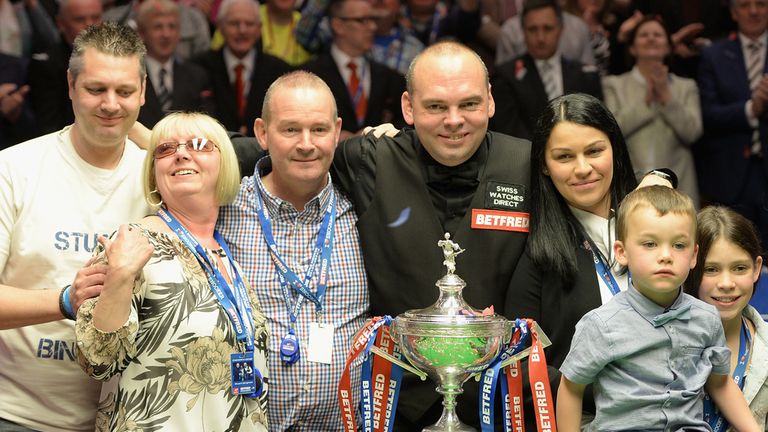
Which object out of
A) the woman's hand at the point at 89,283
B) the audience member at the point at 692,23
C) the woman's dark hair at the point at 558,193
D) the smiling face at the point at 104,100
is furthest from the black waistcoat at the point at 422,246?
the audience member at the point at 692,23

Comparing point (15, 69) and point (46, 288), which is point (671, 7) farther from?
point (46, 288)

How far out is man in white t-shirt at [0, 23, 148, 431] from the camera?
325 cm

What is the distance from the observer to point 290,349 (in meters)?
3.38

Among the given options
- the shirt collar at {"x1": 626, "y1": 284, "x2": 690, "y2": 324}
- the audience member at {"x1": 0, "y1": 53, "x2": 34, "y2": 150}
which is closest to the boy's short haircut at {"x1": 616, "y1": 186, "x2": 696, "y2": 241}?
the shirt collar at {"x1": 626, "y1": 284, "x2": 690, "y2": 324}

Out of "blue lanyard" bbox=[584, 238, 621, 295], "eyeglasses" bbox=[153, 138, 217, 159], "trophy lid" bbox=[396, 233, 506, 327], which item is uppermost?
"eyeglasses" bbox=[153, 138, 217, 159]

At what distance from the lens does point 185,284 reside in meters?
3.02

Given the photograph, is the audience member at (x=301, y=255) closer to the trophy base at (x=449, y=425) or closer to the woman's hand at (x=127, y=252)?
the trophy base at (x=449, y=425)

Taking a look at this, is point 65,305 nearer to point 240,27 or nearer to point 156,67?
point 156,67

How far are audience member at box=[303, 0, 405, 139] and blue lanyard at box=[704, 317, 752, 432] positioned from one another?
3.16 metres

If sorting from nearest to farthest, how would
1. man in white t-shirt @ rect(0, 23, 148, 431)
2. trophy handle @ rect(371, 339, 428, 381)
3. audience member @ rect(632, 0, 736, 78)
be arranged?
trophy handle @ rect(371, 339, 428, 381)
man in white t-shirt @ rect(0, 23, 148, 431)
audience member @ rect(632, 0, 736, 78)

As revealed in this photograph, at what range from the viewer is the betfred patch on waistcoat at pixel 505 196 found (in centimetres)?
354

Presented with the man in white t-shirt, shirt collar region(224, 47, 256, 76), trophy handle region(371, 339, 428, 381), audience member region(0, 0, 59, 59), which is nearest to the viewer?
trophy handle region(371, 339, 428, 381)

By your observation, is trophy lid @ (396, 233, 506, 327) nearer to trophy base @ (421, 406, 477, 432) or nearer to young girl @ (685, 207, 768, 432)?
trophy base @ (421, 406, 477, 432)

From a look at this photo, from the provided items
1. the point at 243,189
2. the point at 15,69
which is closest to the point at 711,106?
the point at 243,189
